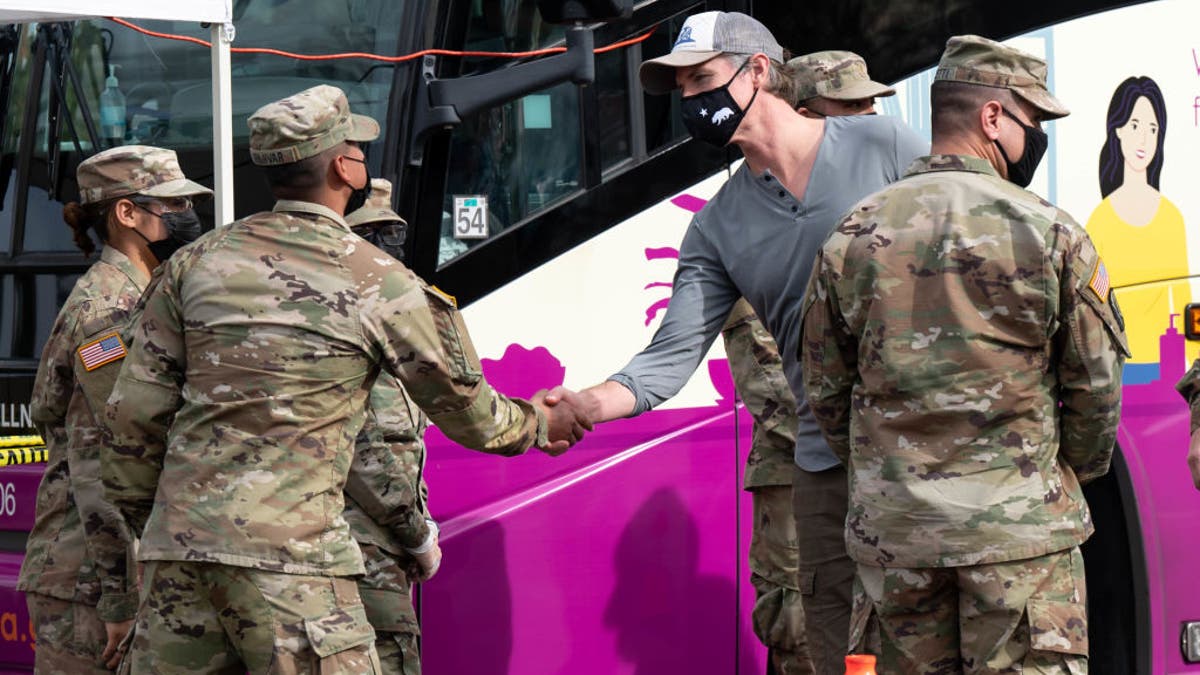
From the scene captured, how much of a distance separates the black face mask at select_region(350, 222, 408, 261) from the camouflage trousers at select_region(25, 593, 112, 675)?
3.97 ft

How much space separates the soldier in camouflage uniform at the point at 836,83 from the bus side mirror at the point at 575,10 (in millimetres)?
701

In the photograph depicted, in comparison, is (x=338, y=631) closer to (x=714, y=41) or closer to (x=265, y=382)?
(x=265, y=382)

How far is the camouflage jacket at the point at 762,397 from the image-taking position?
5.16 metres

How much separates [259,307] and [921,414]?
1.39m

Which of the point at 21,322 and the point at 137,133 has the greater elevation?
the point at 137,133

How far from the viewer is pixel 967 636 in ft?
12.3

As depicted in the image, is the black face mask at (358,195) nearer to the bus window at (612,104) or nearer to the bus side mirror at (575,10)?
the bus side mirror at (575,10)

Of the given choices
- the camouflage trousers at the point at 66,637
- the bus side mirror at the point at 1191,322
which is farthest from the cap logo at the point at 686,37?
the camouflage trousers at the point at 66,637

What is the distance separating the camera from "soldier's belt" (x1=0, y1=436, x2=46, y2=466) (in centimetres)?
522

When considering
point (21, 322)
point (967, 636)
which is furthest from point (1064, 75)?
point (21, 322)

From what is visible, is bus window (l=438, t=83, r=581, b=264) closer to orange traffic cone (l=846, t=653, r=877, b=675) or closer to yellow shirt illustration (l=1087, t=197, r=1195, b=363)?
yellow shirt illustration (l=1087, t=197, r=1195, b=363)

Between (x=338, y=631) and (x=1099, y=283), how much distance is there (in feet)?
5.67

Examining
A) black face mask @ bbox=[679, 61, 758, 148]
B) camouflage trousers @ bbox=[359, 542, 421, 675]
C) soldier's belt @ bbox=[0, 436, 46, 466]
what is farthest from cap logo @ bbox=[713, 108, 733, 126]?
soldier's belt @ bbox=[0, 436, 46, 466]

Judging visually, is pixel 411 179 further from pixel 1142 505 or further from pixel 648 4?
pixel 1142 505
